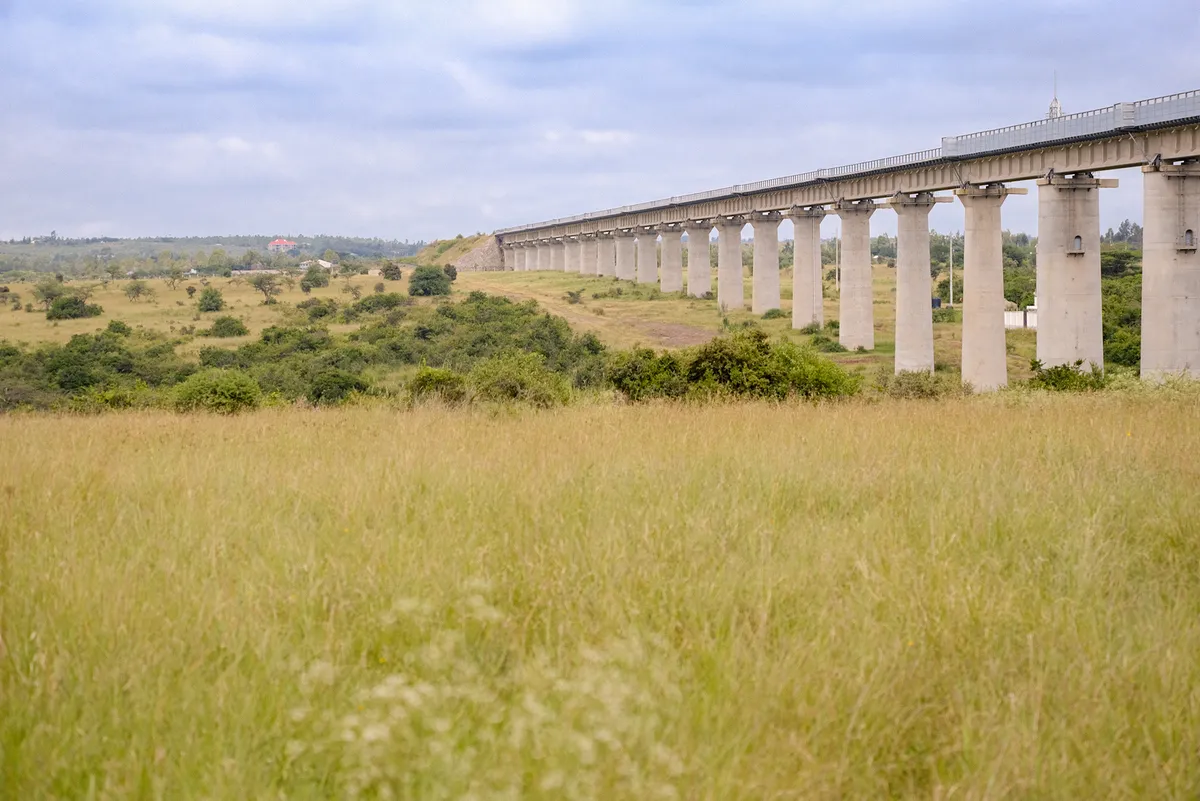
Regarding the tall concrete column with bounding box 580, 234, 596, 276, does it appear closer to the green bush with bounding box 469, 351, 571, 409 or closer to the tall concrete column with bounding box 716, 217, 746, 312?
the tall concrete column with bounding box 716, 217, 746, 312

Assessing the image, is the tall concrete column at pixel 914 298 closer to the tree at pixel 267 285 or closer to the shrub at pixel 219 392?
the shrub at pixel 219 392

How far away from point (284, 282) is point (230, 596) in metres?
100

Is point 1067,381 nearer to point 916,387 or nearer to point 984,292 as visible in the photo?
point 916,387

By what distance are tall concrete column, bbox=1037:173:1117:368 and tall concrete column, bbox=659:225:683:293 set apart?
60445 mm

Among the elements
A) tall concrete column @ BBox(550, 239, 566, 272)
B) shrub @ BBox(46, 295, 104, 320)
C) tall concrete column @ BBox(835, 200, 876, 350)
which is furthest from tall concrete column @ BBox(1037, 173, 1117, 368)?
tall concrete column @ BBox(550, 239, 566, 272)

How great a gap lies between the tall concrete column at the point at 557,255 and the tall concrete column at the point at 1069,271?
108m

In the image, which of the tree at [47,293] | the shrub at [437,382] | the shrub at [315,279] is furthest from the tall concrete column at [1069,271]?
the tree at [47,293]

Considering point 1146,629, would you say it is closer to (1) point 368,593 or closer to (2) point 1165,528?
(2) point 1165,528

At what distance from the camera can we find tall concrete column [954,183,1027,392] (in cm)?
4797

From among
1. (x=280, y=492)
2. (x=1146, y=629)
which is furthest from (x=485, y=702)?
(x=280, y=492)

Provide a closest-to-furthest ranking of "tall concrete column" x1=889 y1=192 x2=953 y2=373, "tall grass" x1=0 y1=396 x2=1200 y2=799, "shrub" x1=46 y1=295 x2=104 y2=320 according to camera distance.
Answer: "tall grass" x1=0 y1=396 x2=1200 y2=799 < "tall concrete column" x1=889 y1=192 x2=953 y2=373 < "shrub" x1=46 y1=295 x2=104 y2=320

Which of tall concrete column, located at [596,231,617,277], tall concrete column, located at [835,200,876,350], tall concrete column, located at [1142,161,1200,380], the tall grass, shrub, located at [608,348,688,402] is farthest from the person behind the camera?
tall concrete column, located at [596,231,617,277]

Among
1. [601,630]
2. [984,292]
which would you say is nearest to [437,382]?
[601,630]

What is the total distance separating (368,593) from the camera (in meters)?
5.74
